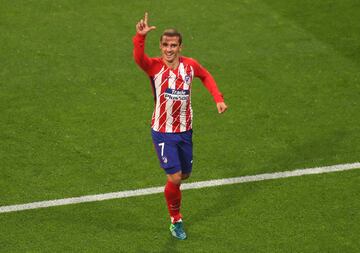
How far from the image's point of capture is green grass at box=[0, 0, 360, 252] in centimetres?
1035

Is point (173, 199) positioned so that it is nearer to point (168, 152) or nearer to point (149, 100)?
point (168, 152)

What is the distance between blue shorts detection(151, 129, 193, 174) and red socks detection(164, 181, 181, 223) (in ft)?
0.60

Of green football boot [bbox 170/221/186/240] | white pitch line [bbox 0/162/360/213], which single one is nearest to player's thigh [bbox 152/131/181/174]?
green football boot [bbox 170/221/186/240]

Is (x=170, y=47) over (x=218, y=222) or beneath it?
over

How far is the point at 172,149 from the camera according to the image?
926 cm

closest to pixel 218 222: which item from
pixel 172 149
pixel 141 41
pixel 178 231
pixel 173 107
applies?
pixel 178 231

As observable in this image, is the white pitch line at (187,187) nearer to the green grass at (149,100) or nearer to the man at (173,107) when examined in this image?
the green grass at (149,100)

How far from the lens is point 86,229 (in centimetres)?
956

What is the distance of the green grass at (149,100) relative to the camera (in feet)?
34.0

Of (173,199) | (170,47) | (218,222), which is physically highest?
(170,47)

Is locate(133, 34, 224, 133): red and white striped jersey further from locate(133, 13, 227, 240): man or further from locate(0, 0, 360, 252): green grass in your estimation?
locate(0, 0, 360, 252): green grass

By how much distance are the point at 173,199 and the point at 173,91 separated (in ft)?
3.92

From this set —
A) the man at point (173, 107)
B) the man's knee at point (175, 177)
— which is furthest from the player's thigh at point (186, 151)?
the man's knee at point (175, 177)

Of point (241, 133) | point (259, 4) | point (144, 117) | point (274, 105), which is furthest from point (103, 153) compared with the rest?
point (259, 4)
